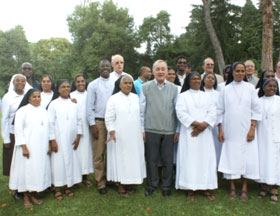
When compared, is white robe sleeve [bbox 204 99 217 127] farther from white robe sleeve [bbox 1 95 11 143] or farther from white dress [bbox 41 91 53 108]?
white robe sleeve [bbox 1 95 11 143]

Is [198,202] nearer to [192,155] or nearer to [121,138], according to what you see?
[192,155]

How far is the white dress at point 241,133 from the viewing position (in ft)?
17.0

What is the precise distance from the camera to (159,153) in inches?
217

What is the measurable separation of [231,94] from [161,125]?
157 cm

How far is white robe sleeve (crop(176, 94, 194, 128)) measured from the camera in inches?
200

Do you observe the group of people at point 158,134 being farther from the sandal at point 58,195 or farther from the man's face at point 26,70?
the man's face at point 26,70

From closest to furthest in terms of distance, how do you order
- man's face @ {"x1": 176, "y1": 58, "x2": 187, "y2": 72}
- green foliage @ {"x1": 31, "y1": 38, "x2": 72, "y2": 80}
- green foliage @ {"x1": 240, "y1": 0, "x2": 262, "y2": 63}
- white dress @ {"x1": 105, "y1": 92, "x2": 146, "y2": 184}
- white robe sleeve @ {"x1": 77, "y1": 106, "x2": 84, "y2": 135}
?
1. white dress @ {"x1": 105, "y1": 92, "x2": 146, "y2": 184}
2. white robe sleeve @ {"x1": 77, "y1": 106, "x2": 84, "y2": 135}
3. man's face @ {"x1": 176, "y1": 58, "x2": 187, "y2": 72}
4. green foliage @ {"x1": 240, "y1": 0, "x2": 262, "y2": 63}
5. green foliage @ {"x1": 31, "y1": 38, "x2": 72, "y2": 80}

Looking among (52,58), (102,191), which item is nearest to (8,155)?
(102,191)

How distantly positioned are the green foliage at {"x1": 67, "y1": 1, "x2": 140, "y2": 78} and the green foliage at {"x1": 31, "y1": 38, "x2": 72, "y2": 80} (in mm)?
3781

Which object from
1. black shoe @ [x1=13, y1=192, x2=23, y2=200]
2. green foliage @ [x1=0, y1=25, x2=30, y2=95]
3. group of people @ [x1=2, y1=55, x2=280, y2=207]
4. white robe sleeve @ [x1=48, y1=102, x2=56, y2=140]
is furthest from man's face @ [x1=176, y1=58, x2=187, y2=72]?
green foliage @ [x1=0, y1=25, x2=30, y2=95]

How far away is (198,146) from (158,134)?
2.73 ft

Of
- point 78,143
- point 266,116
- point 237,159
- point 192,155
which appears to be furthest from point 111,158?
point 266,116

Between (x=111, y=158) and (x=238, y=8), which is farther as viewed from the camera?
(x=238, y=8)

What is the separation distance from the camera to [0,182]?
668cm
